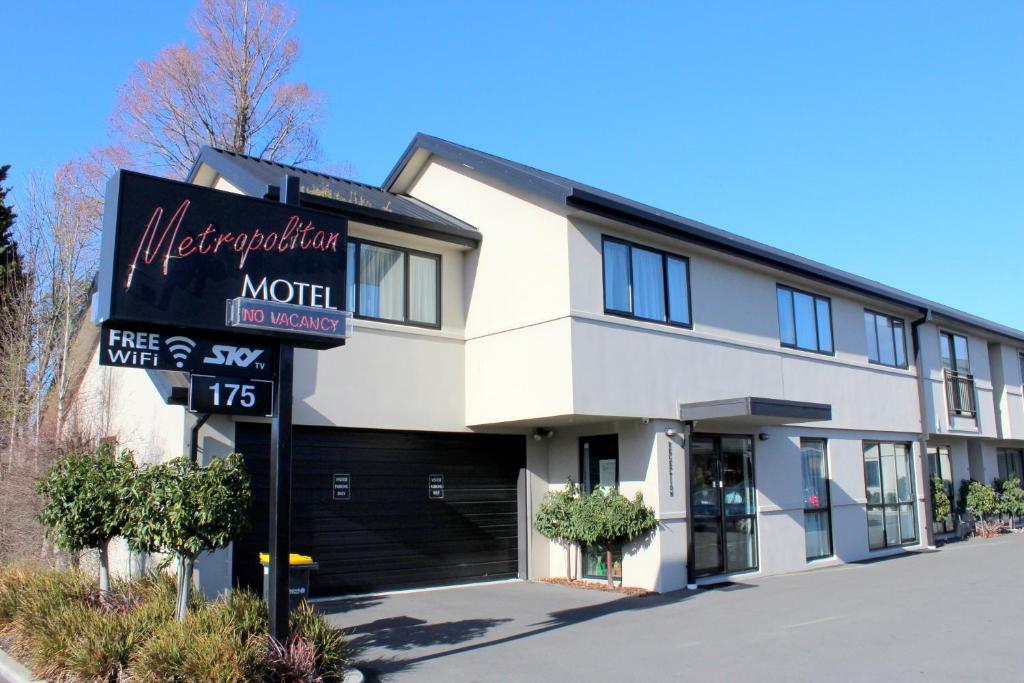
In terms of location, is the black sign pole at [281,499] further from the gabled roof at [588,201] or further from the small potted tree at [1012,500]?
the small potted tree at [1012,500]

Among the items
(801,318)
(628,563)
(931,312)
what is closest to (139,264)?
(628,563)

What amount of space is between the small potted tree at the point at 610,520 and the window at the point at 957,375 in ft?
40.1

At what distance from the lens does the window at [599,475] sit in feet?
46.7

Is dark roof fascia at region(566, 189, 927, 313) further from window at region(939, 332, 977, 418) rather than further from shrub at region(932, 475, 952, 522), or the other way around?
shrub at region(932, 475, 952, 522)

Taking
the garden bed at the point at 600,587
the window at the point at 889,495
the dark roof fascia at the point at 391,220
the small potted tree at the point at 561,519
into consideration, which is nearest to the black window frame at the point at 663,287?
the dark roof fascia at the point at 391,220

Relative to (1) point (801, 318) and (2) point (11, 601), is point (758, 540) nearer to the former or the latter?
(1) point (801, 318)

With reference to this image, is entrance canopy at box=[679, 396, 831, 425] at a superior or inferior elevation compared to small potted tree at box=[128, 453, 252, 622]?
superior

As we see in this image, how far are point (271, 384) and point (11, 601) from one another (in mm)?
4368

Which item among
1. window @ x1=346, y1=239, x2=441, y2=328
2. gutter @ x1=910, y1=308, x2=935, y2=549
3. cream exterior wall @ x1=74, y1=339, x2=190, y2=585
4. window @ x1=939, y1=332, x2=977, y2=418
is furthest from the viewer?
window @ x1=939, y1=332, x2=977, y2=418

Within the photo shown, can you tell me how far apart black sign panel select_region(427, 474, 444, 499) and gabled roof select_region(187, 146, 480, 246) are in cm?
397

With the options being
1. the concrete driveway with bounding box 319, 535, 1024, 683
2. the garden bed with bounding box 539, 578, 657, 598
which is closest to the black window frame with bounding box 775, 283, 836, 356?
the concrete driveway with bounding box 319, 535, 1024, 683

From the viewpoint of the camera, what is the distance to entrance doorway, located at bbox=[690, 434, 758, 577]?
571 inches

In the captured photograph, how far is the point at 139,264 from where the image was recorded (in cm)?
743

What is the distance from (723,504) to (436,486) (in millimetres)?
4950
